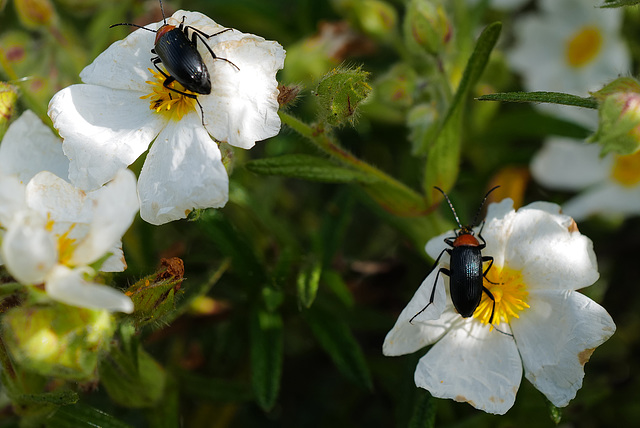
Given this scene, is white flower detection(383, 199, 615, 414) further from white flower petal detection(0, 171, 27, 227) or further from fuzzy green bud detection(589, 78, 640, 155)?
white flower petal detection(0, 171, 27, 227)

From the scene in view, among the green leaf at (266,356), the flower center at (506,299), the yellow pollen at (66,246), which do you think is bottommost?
the green leaf at (266,356)

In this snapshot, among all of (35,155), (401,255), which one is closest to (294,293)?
(401,255)

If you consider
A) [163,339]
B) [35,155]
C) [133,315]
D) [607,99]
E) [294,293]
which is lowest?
[163,339]

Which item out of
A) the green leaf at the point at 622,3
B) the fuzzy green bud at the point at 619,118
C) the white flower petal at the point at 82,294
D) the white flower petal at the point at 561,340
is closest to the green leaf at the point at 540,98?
the fuzzy green bud at the point at 619,118

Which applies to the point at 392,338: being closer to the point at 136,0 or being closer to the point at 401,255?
the point at 401,255

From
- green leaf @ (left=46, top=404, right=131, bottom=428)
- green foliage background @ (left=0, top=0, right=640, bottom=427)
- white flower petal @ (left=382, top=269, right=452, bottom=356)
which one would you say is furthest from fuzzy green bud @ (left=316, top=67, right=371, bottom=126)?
green leaf @ (left=46, top=404, right=131, bottom=428)

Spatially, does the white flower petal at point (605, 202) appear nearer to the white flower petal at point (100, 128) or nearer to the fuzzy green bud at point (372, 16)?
the fuzzy green bud at point (372, 16)
